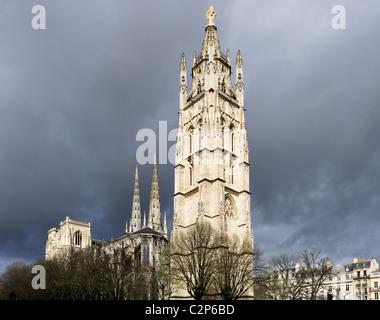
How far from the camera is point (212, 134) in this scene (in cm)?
4506

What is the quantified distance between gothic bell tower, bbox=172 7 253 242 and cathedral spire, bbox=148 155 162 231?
169 ft

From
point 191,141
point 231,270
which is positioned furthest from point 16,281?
point 231,270

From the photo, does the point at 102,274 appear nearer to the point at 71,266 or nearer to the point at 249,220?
the point at 71,266

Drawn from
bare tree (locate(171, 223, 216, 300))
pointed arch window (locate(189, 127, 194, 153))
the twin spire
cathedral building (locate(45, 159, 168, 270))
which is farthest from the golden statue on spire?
the twin spire

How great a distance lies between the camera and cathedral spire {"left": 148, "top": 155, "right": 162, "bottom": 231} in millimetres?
97137

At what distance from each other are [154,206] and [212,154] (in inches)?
2266

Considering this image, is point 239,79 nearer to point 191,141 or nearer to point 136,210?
point 191,141

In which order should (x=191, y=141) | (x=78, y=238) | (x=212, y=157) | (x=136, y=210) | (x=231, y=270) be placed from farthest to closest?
(x=136, y=210) → (x=78, y=238) → (x=191, y=141) → (x=212, y=157) → (x=231, y=270)

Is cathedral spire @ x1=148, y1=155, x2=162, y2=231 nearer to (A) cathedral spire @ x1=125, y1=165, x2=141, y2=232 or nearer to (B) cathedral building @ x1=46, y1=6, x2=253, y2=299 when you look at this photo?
(A) cathedral spire @ x1=125, y1=165, x2=141, y2=232

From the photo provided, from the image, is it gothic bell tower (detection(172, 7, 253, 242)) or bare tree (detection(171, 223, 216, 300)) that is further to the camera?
gothic bell tower (detection(172, 7, 253, 242))

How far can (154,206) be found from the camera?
99.4 meters

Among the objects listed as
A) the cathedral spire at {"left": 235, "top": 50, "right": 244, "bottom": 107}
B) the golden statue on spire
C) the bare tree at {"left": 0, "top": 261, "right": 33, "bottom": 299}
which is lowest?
the bare tree at {"left": 0, "top": 261, "right": 33, "bottom": 299}
